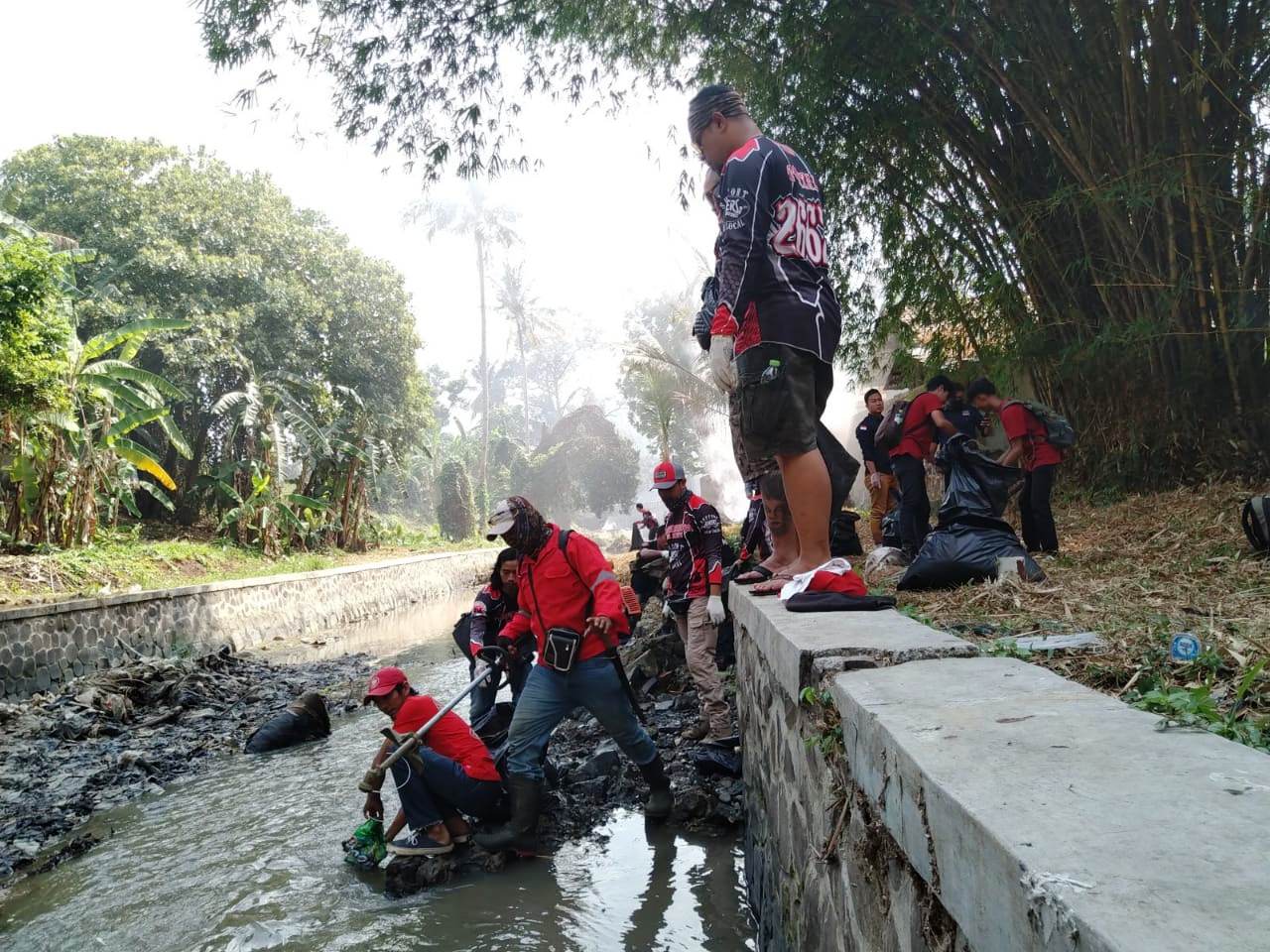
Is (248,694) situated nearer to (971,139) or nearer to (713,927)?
(713,927)

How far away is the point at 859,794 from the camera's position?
1.87 meters

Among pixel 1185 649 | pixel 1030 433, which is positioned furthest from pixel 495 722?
pixel 1185 649

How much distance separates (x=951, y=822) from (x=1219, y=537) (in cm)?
481

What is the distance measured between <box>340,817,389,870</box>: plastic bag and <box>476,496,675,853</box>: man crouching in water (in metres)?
0.57

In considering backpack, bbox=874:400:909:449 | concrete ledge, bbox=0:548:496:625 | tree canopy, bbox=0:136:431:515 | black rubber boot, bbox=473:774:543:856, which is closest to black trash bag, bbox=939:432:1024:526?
backpack, bbox=874:400:909:449

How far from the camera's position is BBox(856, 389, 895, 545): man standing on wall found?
847 cm

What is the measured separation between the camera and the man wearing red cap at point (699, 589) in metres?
6.18

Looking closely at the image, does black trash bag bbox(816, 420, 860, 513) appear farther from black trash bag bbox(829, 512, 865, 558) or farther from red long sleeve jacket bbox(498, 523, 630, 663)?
red long sleeve jacket bbox(498, 523, 630, 663)

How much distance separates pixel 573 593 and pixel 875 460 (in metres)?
4.46

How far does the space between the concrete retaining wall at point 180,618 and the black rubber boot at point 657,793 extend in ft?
27.7

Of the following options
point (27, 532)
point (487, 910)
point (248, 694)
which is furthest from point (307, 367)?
point (487, 910)

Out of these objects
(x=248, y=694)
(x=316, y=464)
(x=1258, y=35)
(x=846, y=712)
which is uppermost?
(x=1258, y=35)

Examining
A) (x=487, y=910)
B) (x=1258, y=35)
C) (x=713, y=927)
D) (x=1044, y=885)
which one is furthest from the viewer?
(x=1258, y=35)

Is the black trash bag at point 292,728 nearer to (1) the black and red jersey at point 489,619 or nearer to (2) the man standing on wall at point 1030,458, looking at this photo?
(1) the black and red jersey at point 489,619
